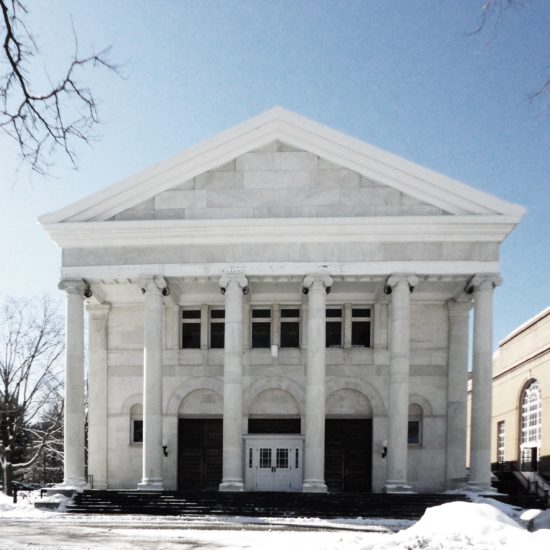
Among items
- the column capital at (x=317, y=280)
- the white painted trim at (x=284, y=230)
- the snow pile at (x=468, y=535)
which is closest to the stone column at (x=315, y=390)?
the column capital at (x=317, y=280)

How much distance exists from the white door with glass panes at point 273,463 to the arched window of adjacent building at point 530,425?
13.3 m

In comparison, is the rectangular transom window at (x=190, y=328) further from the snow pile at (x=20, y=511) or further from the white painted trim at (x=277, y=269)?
the snow pile at (x=20, y=511)

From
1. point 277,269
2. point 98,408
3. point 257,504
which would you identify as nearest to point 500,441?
point 277,269

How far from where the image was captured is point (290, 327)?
34.7 meters

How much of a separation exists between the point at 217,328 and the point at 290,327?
3640mm

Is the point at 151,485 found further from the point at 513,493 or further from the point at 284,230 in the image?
the point at 513,493

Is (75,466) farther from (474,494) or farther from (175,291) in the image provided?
(474,494)

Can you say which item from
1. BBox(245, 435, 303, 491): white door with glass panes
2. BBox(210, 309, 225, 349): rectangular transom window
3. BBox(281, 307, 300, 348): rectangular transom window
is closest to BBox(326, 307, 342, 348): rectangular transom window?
BBox(281, 307, 300, 348): rectangular transom window

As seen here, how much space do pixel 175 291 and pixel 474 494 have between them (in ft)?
51.3

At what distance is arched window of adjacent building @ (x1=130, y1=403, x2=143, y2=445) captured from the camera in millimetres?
34781

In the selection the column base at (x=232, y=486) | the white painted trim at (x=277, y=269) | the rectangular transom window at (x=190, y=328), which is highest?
the white painted trim at (x=277, y=269)

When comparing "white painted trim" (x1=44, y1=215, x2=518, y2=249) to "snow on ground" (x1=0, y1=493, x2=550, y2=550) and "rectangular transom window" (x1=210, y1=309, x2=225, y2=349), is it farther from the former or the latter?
"snow on ground" (x1=0, y1=493, x2=550, y2=550)

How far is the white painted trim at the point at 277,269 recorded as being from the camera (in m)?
28.6

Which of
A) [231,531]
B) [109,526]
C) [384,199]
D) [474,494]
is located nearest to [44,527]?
[109,526]
